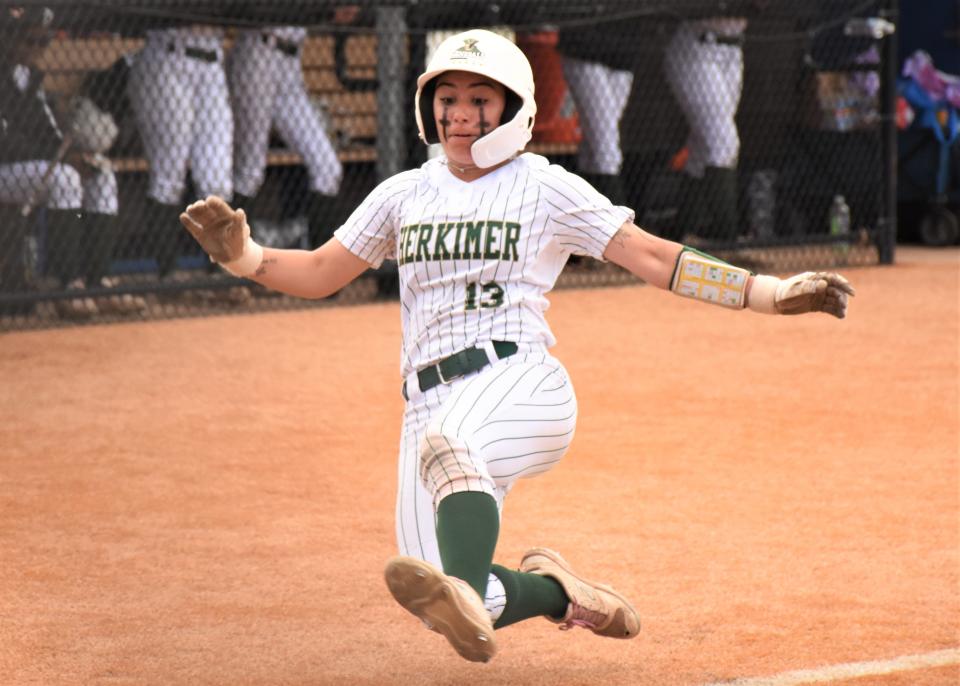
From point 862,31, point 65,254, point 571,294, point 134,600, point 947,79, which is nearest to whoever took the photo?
point 134,600

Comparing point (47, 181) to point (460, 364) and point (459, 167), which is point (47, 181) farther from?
point (460, 364)

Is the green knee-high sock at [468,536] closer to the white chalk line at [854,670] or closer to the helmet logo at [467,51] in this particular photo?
the white chalk line at [854,670]

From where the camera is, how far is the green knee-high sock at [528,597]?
324 cm

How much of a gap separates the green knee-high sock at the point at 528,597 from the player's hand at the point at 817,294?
0.78 metres

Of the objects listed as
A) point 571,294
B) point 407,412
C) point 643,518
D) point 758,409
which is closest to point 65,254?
point 571,294

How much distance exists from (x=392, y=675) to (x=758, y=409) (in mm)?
3294

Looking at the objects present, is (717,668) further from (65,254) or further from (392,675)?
(65,254)

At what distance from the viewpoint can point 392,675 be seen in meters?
3.38

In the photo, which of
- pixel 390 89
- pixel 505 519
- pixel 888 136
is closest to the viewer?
pixel 505 519

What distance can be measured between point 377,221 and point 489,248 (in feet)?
1.14

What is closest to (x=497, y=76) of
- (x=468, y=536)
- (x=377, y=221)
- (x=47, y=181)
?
(x=377, y=221)

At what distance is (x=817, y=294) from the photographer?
3.12 meters

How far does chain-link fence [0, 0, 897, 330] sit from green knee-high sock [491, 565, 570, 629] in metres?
5.60

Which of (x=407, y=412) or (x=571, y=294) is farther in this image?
(x=571, y=294)
